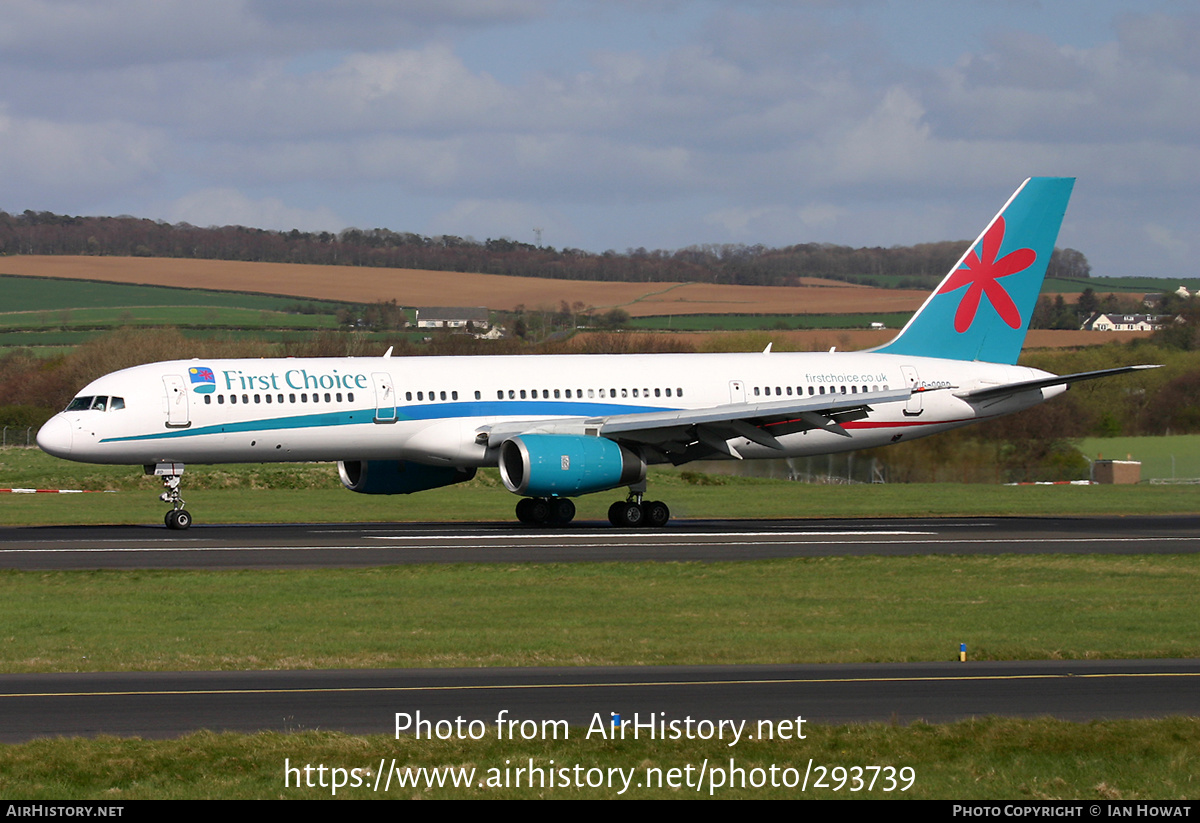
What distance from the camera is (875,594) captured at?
75.3 feet

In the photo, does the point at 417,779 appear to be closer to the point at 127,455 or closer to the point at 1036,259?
the point at 127,455

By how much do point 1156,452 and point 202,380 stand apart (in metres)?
46.2

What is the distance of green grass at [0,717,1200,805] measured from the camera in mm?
10188

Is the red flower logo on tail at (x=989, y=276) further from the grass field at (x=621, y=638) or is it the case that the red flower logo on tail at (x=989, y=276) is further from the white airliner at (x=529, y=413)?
the grass field at (x=621, y=638)

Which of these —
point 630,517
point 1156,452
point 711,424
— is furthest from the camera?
point 1156,452

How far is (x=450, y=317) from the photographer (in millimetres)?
103375

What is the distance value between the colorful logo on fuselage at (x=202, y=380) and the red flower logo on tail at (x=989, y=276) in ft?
70.1

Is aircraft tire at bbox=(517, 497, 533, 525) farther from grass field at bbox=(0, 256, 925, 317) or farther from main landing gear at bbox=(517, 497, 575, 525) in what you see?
grass field at bbox=(0, 256, 925, 317)

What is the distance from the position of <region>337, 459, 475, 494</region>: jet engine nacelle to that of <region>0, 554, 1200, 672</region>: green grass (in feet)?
37.6

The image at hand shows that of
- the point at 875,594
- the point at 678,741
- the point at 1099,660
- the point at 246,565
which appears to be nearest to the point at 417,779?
the point at 678,741

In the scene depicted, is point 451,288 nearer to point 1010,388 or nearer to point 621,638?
point 1010,388

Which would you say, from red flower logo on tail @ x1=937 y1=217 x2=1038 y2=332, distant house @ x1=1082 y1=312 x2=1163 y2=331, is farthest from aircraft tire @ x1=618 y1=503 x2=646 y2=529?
distant house @ x1=1082 y1=312 x2=1163 y2=331

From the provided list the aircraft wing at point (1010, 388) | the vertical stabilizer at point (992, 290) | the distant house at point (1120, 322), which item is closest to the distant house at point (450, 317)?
the distant house at point (1120, 322)

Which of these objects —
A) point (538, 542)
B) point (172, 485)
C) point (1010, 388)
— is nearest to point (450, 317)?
point (1010, 388)
